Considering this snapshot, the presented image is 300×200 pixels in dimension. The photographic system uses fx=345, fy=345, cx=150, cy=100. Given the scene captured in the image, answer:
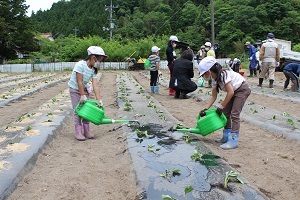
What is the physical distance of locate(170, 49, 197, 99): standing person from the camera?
10133 millimetres

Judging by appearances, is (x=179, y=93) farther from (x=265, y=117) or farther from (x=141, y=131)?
(x=141, y=131)

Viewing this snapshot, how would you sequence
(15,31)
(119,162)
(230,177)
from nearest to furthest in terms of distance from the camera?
1. (230,177)
2. (119,162)
3. (15,31)

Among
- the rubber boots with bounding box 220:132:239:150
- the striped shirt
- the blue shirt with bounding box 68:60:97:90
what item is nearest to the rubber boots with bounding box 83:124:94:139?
the blue shirt with bounding box 68:60:97:90

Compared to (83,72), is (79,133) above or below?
below

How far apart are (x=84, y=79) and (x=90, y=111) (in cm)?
53

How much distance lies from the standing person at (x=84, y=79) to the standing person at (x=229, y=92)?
1.68 meters

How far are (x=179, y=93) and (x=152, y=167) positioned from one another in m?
7.13

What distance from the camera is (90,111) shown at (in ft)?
17.3

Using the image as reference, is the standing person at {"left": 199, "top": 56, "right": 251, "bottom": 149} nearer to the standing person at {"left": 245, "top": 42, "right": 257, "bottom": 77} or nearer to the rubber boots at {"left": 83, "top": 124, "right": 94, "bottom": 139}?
the rubber boots at {"left": 83, "top": 124, "right": 94, "bottom": 139}

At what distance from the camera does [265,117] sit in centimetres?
699

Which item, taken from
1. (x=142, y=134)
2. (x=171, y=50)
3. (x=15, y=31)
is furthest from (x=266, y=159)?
(x=15, y=31)

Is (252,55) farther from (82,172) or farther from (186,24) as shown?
(186,24)

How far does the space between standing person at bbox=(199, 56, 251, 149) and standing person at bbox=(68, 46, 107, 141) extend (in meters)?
1.68

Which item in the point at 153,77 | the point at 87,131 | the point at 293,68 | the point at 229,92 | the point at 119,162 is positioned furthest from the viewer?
the point at 153,77
